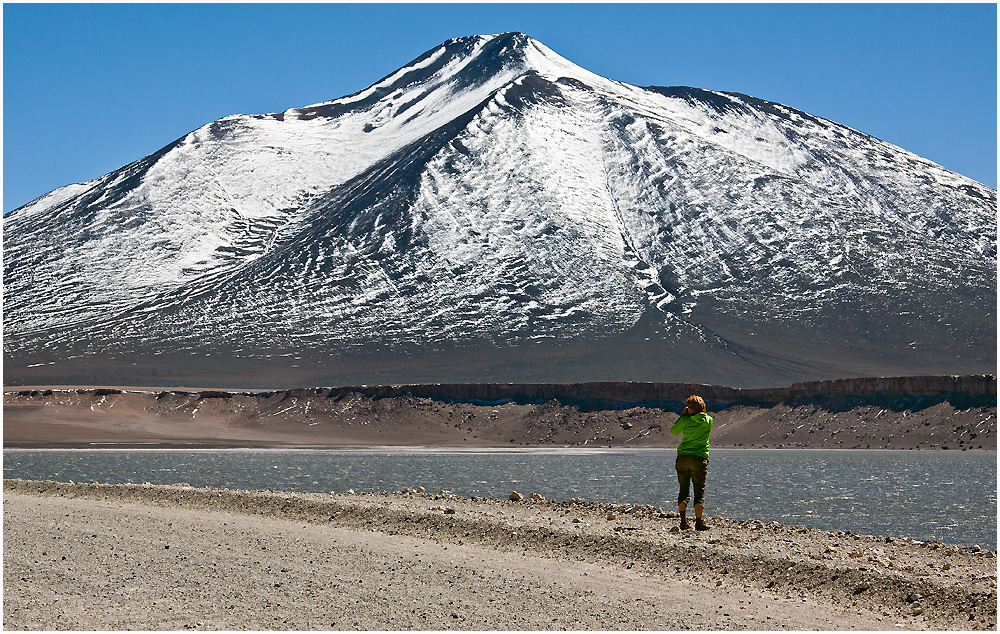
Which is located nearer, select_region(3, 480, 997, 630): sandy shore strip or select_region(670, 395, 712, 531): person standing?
select_region(3, 480, 997, 630): sandy shore strip

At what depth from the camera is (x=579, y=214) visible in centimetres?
14875

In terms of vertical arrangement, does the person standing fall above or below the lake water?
A: above

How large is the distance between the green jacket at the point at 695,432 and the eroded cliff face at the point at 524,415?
136 ft

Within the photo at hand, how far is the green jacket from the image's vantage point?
15602 mm

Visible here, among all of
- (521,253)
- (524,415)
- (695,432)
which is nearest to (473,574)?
(695,432)

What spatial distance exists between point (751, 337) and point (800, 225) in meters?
33.6

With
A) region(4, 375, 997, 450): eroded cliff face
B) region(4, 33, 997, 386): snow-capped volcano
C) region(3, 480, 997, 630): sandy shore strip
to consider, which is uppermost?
region(4, 33, 997, 386): snow-capped volcano

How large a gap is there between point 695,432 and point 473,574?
385cm

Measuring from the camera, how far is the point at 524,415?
68.5 m

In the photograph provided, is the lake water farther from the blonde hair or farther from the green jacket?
the blonde hair

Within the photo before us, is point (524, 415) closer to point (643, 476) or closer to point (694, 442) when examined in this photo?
point (643, 476)

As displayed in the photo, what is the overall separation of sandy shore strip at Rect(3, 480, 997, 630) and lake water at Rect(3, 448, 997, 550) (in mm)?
4883

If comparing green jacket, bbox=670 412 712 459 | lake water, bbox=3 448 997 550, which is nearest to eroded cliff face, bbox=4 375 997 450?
lake water, bbox=3 448 997 550

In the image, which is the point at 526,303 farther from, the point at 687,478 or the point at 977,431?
the point at 687,478
